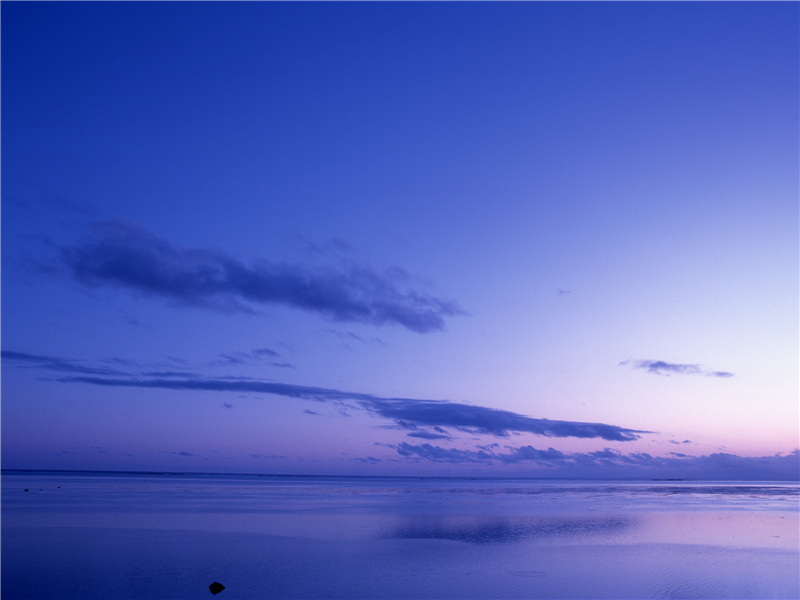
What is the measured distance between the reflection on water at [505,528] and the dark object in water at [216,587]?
Answer: 1017 centimetres

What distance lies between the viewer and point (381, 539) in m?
23.1

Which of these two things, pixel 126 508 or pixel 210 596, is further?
pixel 126 508

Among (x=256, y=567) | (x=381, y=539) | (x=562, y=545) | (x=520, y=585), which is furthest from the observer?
(x=381, y=539)

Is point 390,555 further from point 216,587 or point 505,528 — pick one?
point 505,528

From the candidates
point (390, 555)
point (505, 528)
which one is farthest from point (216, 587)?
point (505, 528)

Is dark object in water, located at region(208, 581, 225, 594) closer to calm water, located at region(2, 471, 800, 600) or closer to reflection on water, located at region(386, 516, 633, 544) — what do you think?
calm water, located at region(2, 471, 800, 600)

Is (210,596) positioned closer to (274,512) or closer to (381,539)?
(381,539)

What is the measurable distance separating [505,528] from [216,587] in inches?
609

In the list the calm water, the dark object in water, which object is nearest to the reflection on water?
the calm water

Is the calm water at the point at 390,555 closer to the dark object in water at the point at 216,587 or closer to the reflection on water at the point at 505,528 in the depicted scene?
the reflection on water at the point at 505,528

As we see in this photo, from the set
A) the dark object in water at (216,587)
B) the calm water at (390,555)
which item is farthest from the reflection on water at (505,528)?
the dark object in water at (216,587)

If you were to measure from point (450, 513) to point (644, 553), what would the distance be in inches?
635

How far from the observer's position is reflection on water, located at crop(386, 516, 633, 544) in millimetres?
23594

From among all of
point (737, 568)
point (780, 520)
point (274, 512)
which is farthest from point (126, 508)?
point (780, 520)
